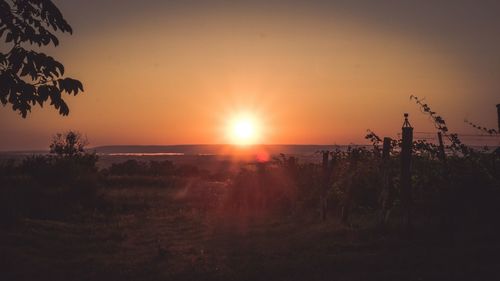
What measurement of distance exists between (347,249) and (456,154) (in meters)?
5.37

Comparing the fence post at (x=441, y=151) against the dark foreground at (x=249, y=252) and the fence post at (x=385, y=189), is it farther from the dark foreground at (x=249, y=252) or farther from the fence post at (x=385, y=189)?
the dark foreground at (x=249, y=252)

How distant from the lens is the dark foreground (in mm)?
11242

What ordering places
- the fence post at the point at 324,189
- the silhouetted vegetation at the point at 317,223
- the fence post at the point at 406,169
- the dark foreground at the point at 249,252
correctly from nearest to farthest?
the dark foreground at the point at 249,252, the silhouetted vegetation at the point at 317,223, the fence post at the point at 406,169, the fence post at the point at 324,189

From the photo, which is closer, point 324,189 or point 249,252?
point 249,252

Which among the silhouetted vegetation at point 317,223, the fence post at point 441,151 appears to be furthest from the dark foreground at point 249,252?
the fence post at point 441,151

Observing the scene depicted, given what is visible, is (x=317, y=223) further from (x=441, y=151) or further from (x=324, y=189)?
(x=441, y=151)

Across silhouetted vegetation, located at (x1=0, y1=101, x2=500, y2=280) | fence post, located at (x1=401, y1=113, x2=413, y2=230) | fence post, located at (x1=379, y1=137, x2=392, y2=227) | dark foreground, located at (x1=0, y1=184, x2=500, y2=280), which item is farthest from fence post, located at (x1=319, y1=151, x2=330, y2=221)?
fence post, located at (x1=401, y1=113, x2=413, y2=230)

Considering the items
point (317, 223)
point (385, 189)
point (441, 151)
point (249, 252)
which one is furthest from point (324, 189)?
point (249, 252)

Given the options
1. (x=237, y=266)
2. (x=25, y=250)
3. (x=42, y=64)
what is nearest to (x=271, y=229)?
(x=237, y=266)

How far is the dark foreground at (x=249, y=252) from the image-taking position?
1124 centimetres

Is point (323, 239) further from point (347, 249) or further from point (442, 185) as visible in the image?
point (442, 185)

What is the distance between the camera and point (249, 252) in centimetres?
1495

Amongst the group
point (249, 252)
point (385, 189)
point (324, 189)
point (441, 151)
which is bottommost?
point (249, 252)

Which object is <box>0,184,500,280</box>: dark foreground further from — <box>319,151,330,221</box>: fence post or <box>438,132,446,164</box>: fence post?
<box>438,132,446,164</box>: fence post
